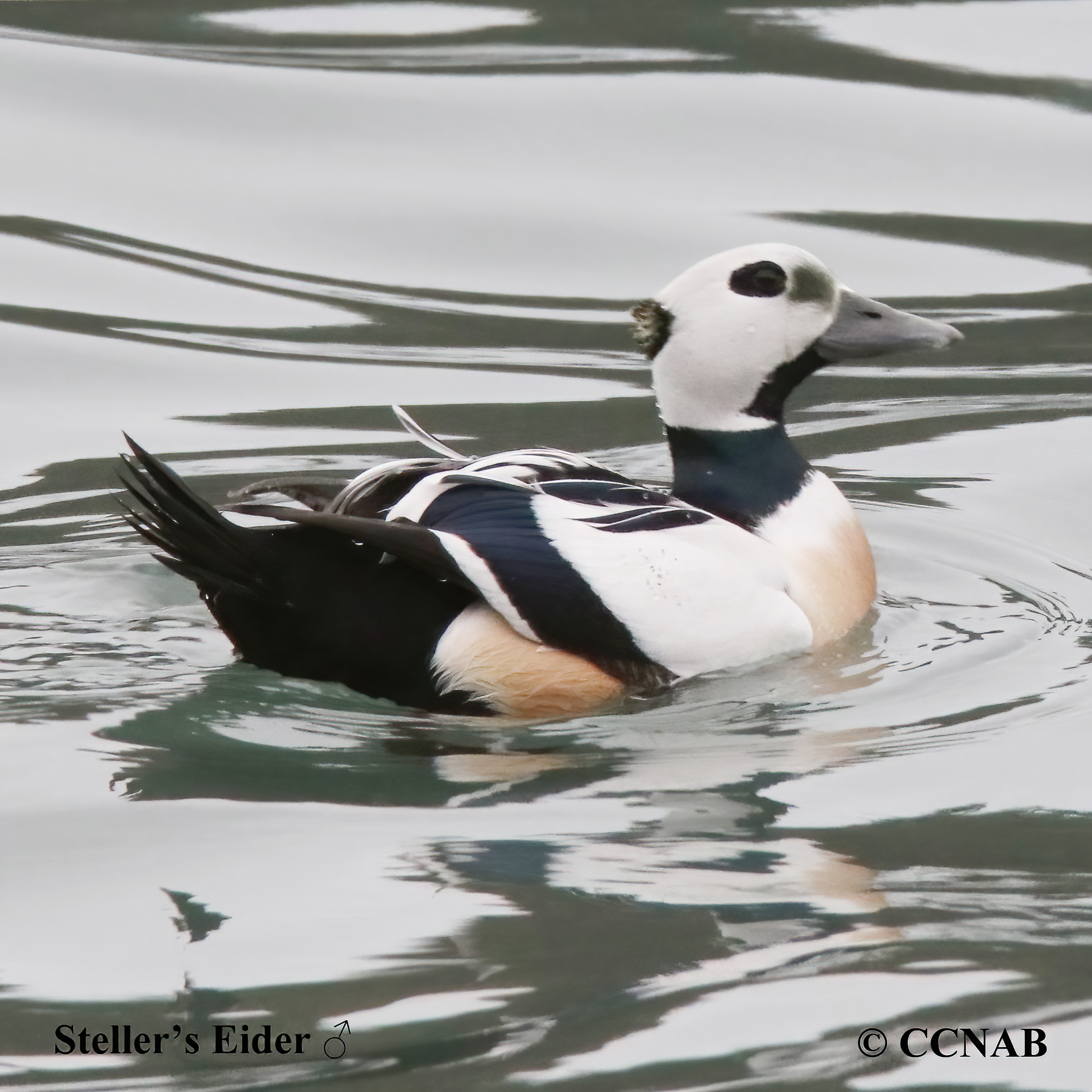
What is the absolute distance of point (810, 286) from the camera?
185 inches

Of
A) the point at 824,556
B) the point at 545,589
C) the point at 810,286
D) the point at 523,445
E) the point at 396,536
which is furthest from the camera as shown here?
the point at 523,445

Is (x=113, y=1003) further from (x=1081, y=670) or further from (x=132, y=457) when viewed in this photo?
(x=132, y=457)

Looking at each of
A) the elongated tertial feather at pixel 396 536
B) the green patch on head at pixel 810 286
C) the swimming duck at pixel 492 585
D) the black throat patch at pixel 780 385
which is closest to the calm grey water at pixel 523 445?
the swimming duck at pixel 492 585

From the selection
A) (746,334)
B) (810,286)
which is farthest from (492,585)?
(810,286)

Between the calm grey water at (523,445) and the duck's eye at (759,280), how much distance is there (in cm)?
83

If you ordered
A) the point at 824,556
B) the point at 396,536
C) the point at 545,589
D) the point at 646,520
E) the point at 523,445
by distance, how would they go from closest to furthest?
the point at 396,536 < the point at 545,589 < the point at 646,520 < the point at 824,556 < the point at 523,445

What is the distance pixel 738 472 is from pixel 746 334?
32 cm

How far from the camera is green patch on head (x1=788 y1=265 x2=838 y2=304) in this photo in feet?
15.3

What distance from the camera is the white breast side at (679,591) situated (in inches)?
158

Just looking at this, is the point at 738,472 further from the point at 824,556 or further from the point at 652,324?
the point at 652,324

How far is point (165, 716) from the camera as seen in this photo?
162 inches

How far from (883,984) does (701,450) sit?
201 cm

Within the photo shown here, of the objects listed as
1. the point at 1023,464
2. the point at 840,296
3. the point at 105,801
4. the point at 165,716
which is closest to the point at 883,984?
the point at 105,801

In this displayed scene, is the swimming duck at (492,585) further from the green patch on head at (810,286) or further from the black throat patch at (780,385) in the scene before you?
the green patch on head at (810,286)
